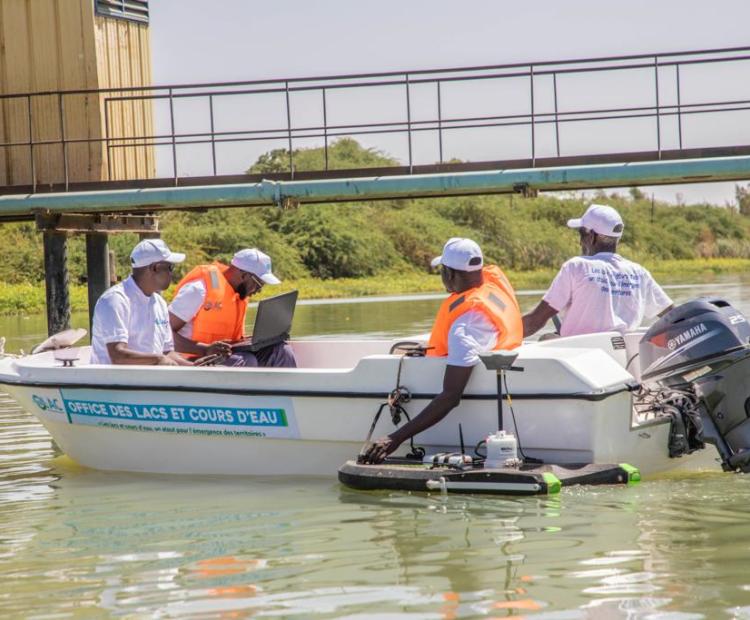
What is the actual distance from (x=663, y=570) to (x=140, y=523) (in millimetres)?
2897

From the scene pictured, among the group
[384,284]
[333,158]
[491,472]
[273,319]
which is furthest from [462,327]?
[333,158]

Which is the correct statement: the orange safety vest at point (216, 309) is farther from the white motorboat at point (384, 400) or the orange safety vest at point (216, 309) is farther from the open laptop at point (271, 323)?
the white motorboat at point (384, 400)

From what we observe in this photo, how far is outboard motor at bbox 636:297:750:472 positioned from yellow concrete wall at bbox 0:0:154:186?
27.6ft

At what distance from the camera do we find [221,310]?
8914 millimetres

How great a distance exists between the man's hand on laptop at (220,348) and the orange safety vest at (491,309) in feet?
5.37

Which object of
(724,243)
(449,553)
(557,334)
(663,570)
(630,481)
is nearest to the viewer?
(663,570)

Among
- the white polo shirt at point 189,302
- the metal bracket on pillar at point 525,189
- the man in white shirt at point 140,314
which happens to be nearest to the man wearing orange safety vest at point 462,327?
the man in white shirt at point 140,314

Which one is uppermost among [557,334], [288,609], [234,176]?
[234,176]

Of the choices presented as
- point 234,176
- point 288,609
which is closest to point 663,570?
point 288,609

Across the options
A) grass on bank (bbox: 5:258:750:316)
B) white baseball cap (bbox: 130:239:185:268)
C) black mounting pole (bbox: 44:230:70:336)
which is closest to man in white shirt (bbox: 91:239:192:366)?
white baseball cap (bbox: 130:239:185:268)

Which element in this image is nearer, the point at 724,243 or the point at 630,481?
the point at 630,481

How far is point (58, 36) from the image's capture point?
567 inches

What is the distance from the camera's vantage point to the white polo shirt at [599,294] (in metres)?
8.02

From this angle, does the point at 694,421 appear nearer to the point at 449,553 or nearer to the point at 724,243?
the point at 449,553
